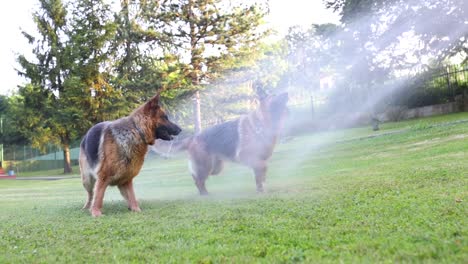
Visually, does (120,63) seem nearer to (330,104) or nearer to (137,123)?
(330,104)

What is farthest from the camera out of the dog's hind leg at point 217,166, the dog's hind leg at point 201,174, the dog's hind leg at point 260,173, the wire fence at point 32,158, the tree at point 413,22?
the wire fence at point 32,158

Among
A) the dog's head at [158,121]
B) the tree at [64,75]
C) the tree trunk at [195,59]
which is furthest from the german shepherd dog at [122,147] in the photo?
the tree at [64,75]

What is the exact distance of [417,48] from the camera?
76.7 ft

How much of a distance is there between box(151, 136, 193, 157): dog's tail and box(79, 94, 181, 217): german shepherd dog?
1731 millimetres

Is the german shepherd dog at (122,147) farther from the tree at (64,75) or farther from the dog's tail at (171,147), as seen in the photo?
the tree at (64,75)

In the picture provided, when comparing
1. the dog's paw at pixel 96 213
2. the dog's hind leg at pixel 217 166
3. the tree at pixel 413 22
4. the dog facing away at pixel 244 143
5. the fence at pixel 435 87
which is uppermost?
the tree at pixel 413 22

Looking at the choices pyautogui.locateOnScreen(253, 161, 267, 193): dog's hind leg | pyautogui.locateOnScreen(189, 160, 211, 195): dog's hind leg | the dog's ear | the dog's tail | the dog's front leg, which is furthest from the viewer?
the dog's tail

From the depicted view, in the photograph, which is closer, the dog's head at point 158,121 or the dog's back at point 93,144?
the dog's back at point 93,144

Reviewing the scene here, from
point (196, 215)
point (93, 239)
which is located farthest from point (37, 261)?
point (196, 215)

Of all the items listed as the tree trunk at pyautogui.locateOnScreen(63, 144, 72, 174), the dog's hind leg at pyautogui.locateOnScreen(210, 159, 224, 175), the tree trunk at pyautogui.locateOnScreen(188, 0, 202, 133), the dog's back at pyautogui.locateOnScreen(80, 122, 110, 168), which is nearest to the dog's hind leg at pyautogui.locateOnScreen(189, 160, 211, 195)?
the dog's hind leg at pyautogui.locateOnScreen(210, 159, 224, 175)

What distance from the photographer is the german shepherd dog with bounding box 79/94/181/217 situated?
587 cm

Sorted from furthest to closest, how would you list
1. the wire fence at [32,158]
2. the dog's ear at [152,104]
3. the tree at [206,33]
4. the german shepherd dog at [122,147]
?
the wire fence at [32,158] < the tree at [206,33] < the dog's ear at [152,104] < the german shepherd dog at [122,147]

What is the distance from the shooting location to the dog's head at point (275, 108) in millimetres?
7402

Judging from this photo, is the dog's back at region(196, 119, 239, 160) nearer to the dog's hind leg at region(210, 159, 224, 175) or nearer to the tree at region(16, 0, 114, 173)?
the dog's hind leg at region(210, 159, 224, 175)
